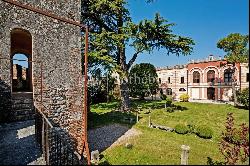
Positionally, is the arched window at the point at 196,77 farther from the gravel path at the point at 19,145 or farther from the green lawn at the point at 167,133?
the gravel path at the point at 19,145

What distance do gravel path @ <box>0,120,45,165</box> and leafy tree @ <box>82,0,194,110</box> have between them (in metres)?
12.6

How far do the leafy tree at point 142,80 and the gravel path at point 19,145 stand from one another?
2586cm

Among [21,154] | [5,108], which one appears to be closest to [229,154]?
[21,154]

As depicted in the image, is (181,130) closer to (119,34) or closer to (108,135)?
(108,135)

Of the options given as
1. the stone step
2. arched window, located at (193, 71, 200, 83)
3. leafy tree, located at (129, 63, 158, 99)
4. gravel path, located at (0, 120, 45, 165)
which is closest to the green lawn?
gravel path, located at (0, 120, 45, 165)

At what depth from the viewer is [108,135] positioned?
55.4 feet

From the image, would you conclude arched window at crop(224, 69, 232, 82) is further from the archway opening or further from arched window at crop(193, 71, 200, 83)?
the archway opening

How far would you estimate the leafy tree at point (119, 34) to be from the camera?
23266 mm

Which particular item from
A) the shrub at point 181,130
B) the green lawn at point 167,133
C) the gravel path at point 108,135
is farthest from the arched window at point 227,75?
the gravel path at point 108,135

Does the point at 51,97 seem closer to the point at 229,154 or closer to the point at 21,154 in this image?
the point at 21,154

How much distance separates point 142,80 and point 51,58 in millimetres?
26228

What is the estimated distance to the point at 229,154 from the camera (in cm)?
629

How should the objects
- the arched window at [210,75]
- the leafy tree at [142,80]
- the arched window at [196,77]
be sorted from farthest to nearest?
1. the arched window at [196,77]
2. the arched window at [210,75]
3. the leafy tree at [142,80]

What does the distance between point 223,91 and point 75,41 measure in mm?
31517
